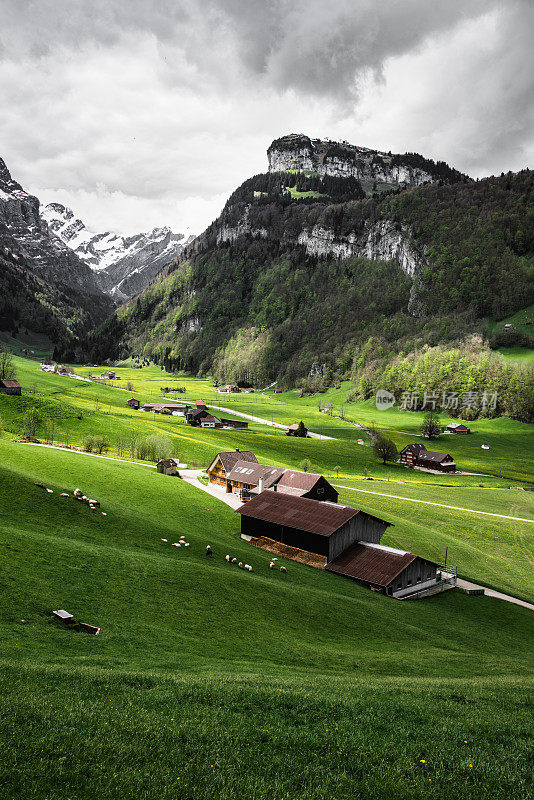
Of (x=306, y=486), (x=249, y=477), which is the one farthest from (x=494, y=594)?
(x=249, y=477)

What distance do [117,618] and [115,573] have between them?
241 inches

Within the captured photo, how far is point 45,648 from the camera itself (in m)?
19.0

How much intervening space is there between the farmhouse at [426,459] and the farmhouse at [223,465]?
68024mm

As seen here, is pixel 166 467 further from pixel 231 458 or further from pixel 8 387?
pixel 8 387

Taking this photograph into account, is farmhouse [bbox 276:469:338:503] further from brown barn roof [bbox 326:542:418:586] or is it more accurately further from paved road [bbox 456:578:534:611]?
paved road [bbox 456:578:534:611]

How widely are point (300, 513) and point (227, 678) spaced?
1523 inches

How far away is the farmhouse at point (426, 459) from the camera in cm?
12838

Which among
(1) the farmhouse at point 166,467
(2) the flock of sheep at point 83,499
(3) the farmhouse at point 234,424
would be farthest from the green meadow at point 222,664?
(3) the farmhouse at point 234,424

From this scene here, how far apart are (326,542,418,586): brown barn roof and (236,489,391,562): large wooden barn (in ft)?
3.68

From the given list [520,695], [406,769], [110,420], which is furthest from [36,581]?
[110,420]

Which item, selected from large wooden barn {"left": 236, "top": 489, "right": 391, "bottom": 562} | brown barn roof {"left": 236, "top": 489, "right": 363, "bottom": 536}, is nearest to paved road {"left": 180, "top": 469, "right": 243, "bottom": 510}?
brown barn roof {"left": 236, "top": 489, "right": 363, "bottom": 536}

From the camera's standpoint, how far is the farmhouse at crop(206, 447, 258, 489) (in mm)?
82812

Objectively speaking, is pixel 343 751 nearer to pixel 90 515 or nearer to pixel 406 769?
pixel 406 769

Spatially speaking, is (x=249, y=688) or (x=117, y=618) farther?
(x=117, y=618)
